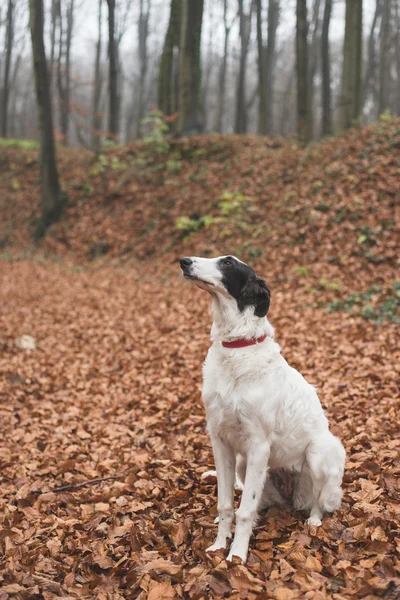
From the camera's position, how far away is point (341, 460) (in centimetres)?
362

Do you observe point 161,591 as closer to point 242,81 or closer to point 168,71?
point 168,71

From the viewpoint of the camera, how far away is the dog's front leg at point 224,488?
343 cm

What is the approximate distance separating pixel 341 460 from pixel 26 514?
271cm

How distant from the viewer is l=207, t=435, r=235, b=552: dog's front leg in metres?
3.43

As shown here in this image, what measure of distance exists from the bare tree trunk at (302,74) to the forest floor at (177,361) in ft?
2.49

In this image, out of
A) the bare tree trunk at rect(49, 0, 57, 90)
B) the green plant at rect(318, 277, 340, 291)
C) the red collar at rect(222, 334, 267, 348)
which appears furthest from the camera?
the bare tree trunk at rect(49, 0, 57, 90)

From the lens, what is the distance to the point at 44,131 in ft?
58.0

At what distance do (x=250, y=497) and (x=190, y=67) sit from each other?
17.4 meters

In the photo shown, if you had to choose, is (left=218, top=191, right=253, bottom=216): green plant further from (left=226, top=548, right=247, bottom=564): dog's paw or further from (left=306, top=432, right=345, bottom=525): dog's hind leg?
(left=226, top=548, right=247, bottom=564): dog's paw

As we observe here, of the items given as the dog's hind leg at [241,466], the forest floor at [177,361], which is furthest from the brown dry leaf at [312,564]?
the dog's hind leg at [241,466]

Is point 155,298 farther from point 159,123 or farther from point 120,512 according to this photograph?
point 159,123

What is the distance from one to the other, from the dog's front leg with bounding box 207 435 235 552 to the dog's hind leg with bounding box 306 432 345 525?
590mm

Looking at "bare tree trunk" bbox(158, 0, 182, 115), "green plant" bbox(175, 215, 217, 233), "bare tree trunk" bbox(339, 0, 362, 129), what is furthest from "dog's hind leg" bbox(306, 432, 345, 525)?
"bare tree trunk" bbox(158, 0, 182, 115)

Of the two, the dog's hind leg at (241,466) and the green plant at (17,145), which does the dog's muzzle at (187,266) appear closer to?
the dog's hind leg at (241,466)
